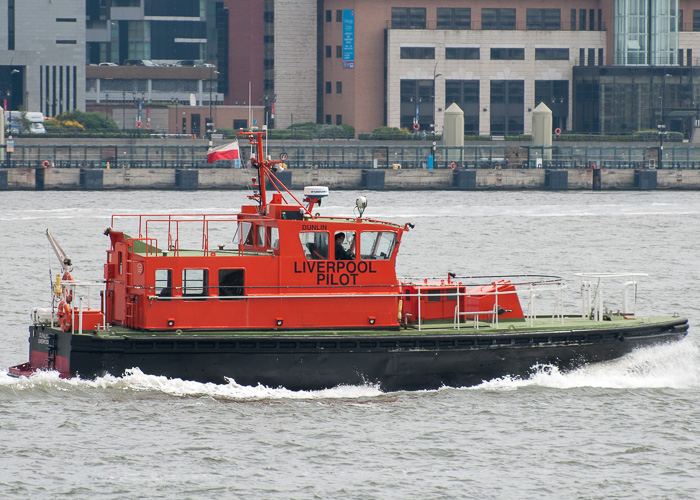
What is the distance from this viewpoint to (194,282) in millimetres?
24484

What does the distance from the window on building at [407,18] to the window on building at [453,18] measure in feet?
6.33

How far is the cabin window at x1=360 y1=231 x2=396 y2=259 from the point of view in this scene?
995 inches

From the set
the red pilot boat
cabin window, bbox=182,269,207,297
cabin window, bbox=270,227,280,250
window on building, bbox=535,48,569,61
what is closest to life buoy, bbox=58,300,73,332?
the red pilot boat

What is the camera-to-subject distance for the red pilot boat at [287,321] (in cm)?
2425

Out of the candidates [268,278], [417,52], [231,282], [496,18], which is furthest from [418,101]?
[231,282]


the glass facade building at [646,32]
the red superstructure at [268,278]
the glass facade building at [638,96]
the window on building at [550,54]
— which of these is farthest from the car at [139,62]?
the red superstructure at [268,278]

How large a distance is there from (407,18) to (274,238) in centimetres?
10778

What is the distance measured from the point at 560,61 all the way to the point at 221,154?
10493 centimetres

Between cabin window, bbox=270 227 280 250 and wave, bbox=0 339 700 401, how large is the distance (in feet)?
9.68

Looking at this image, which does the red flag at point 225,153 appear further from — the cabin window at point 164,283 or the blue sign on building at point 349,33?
the blue sign on building at point 349,33

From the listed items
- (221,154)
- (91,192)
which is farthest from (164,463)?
(91,192)

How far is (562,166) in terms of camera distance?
105 metres

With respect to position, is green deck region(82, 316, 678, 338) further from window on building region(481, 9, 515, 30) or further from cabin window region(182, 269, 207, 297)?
window on building region(481, 9, 515, 30)

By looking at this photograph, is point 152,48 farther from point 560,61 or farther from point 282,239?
point 282,239
